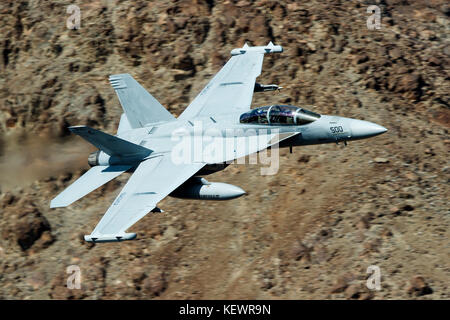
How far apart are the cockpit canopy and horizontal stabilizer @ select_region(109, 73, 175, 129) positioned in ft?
14.9

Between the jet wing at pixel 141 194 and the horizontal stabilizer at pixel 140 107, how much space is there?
2.60 metres

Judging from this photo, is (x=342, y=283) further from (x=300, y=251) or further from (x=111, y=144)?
(x=111, y=144)

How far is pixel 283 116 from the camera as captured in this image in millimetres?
22281

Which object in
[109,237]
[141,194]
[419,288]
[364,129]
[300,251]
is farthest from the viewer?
[300,251]

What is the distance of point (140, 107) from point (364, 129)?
30.2ft

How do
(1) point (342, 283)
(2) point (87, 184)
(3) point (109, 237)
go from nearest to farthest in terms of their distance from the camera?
(3) point (109, 237)
(1) point (342, 283)
(2) point (87, 184)

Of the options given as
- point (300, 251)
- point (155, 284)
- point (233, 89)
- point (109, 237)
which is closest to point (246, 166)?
point (233, 89)

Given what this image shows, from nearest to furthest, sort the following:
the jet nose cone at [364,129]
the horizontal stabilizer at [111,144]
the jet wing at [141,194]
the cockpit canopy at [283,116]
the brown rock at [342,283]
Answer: the jet wing at [141,194]
the jet nose cone at [364,129]
the cockpit canopy at [283,116]
the horizontal stabilizer at [111,144]
the brown rock at [342,283]

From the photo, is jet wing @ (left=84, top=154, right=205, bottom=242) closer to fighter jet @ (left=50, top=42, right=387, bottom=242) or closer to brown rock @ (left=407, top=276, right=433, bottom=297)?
fighter jet @ (left=50, top=42, right=387, bottom=242)

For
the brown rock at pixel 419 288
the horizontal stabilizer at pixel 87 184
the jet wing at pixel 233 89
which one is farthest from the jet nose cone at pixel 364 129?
the horizontal stabilizer at pixel 87 184

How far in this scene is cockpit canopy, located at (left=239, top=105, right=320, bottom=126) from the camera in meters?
22.2

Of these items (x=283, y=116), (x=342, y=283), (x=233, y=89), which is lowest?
(x=342, y=283)

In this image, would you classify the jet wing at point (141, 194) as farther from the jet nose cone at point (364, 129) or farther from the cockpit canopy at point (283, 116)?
the jet nose cone at point (364, 129)

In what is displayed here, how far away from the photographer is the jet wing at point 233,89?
25.2 meters
